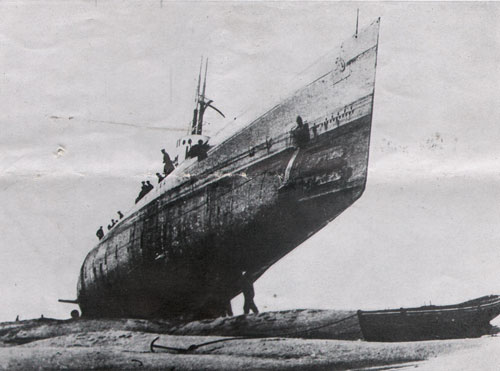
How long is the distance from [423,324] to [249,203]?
25 centimetres

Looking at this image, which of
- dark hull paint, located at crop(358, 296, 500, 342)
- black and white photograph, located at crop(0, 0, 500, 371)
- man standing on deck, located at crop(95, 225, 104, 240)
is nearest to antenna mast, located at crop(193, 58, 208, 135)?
black and white photograph, located at crop(0, 0, 500, 371)

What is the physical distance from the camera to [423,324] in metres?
0.77

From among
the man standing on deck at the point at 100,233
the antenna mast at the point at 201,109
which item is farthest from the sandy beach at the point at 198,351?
the antenna mast at the point at 201,109

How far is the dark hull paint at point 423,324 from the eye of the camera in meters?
0.76

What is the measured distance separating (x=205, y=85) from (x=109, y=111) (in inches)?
4.9

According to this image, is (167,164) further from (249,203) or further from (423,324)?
(423,324)

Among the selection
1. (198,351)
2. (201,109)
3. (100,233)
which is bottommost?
(198,351)

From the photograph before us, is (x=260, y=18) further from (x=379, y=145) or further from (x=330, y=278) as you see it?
(x=330, y=278)

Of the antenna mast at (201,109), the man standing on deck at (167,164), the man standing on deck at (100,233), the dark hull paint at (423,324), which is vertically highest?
the antenna mast at (201,109)

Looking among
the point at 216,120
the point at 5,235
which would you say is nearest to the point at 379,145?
the point at 216,120

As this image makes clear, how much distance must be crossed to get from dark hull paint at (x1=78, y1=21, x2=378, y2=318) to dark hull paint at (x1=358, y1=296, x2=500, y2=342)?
0.44 ft

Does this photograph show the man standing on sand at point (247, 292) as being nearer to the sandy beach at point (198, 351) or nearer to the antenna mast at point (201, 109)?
the sandy beach at point (198, 351)

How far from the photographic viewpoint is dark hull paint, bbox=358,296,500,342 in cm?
76

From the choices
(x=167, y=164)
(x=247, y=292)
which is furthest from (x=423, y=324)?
(x=167, y=164)
